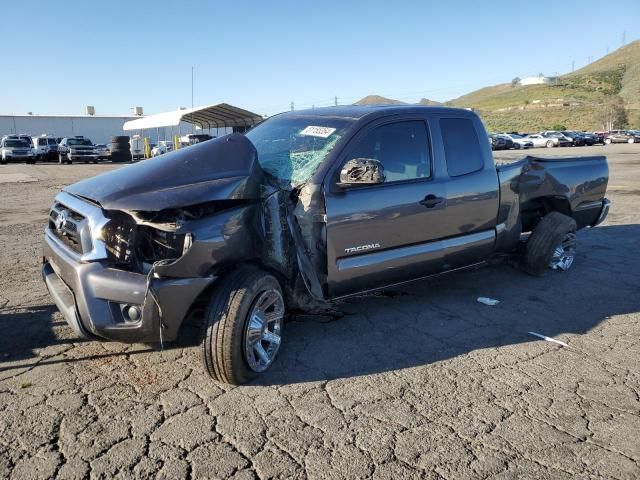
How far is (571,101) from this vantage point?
102062 mm

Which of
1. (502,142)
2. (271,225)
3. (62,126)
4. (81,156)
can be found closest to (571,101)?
(502,142)

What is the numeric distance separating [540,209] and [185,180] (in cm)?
461

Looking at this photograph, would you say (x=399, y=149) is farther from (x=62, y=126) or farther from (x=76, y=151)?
(x=62, y=126)

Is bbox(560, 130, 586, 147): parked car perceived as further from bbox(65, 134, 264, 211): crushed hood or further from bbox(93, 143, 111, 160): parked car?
bbox(65, 134, 264, 211): crushed hood

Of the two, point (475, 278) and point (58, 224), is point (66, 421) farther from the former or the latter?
point (475, 278)

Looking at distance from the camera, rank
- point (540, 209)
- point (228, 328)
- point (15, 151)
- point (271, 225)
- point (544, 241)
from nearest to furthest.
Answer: point (228, 328) < point (271, 225) < point (544, 241) < point (540, 209) < point (15, 151)

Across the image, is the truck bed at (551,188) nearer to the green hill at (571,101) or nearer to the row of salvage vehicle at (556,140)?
the row of salvage vehicle at (556,140)

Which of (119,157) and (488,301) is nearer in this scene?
(488,301)

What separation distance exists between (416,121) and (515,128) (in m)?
89.1

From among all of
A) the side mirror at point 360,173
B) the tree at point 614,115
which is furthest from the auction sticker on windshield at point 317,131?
the tree at point 614,115

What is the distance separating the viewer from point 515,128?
282ft

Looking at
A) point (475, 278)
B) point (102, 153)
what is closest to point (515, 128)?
point (102, 153)

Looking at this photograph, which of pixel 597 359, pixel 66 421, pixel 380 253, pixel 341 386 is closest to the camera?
pixel 66 421

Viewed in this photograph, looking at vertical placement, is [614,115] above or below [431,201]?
above
